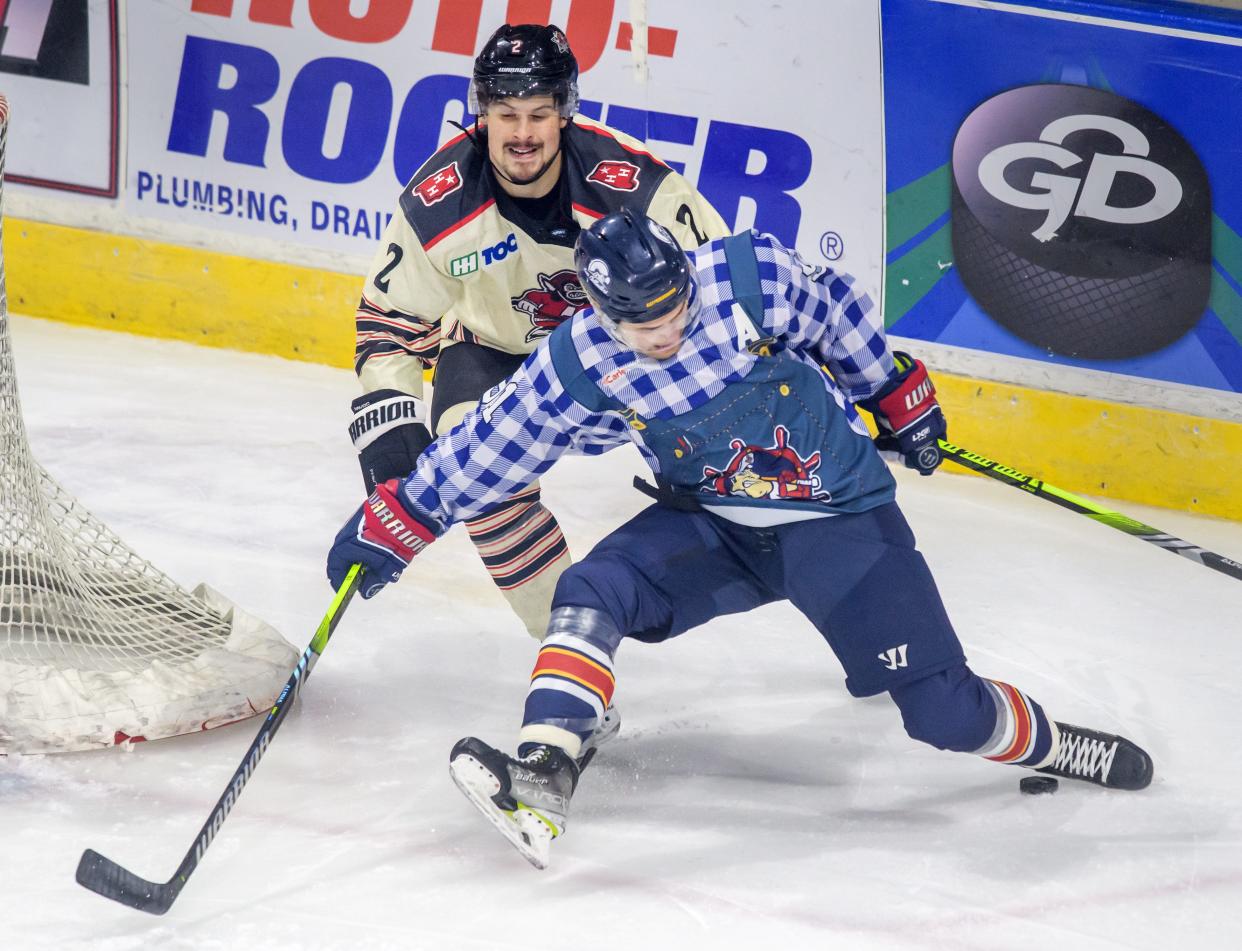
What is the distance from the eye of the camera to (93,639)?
3.20m

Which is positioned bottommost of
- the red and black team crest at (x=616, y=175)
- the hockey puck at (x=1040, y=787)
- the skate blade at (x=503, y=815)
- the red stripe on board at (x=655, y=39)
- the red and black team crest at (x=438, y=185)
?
the hockey puck at (x=1040, y=787)

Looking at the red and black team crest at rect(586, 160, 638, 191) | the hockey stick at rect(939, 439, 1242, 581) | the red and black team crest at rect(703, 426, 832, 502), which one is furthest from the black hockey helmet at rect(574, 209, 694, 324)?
the hockey stick at rect(939, 439, 1242, 581)

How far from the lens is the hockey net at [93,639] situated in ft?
9.30

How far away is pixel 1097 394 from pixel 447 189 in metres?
2.13

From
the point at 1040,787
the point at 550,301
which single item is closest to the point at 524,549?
the point at 550,301

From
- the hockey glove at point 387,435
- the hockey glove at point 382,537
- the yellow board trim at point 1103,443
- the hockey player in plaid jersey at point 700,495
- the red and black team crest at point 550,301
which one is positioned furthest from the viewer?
the yellow board trim at point 1103,443

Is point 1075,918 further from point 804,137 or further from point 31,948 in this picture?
point 804,137

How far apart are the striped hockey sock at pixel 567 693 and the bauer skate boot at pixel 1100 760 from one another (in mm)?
832

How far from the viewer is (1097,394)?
4.39 m

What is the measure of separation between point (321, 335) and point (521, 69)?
97.4 inches

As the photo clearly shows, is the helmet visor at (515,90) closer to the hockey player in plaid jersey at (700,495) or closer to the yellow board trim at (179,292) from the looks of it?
the hockey player in plaid jersey at (700,495)

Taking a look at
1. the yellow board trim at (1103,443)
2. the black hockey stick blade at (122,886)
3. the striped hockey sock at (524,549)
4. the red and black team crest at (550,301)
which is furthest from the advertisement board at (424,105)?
the black hockey stick blade at (122,886)

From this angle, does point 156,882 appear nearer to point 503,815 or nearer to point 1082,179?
point 503,815

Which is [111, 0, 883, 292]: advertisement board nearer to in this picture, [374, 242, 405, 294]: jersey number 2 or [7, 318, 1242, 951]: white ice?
[7, 318, 1242, 951]: white ice
